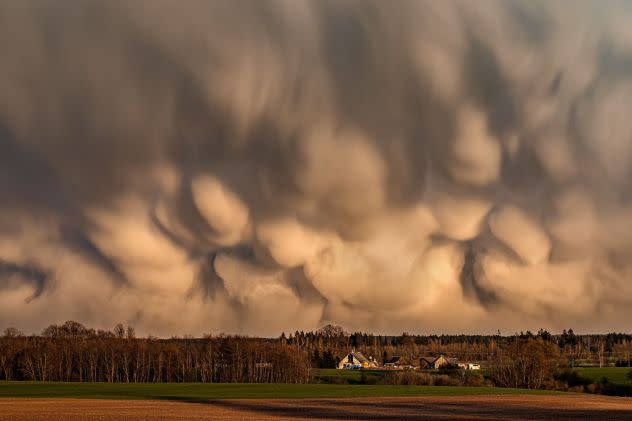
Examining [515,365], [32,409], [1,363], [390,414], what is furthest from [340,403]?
[1,363]

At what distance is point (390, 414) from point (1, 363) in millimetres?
156516

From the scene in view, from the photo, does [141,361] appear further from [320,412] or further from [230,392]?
[320,412]

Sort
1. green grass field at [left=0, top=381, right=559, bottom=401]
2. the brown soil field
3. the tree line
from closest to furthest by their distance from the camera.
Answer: the brown soil field
green grass field at [left=0, top=381, right=559, bottom=401]
the tree line

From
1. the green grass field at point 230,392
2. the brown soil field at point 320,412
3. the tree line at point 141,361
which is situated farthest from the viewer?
the tree line at point 141,361

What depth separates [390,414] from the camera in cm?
6494

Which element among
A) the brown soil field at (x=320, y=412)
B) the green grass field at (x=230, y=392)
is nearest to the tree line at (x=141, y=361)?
the green grass field at (x=230, y=392)

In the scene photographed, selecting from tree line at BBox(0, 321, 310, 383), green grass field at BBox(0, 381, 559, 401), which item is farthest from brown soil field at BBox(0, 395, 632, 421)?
tree line at BBox(0, 321, 310, 383)

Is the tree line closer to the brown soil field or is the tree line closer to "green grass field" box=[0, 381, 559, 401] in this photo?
"green grass field" box=[0, 381, 559, 401]

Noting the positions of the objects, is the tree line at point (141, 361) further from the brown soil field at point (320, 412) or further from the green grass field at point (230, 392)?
the brown soil field at point (320, 412)

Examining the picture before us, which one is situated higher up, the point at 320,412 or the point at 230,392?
the point at 320,412

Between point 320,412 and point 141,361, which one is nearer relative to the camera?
point 320,412

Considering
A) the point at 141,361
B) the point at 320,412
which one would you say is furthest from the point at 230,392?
the point at 141,361

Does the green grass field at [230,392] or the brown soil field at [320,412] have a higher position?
the brown soil field at [320,412]

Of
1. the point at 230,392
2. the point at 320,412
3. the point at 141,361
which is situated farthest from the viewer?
the point at 141,361
